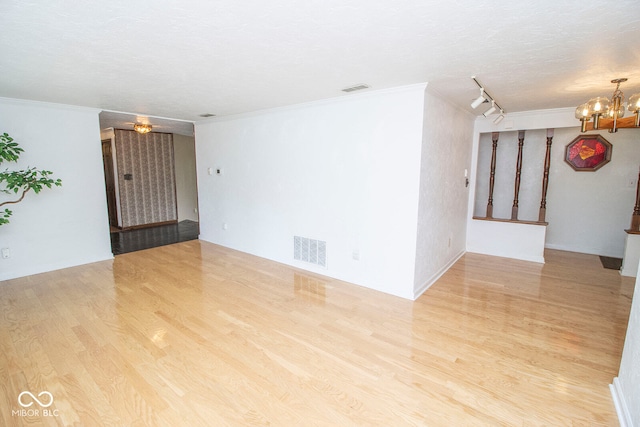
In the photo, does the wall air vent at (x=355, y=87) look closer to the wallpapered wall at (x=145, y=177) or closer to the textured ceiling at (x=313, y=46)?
the textured ceiling at (x=313, y=46)

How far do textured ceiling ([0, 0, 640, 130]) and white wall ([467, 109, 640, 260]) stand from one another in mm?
1691

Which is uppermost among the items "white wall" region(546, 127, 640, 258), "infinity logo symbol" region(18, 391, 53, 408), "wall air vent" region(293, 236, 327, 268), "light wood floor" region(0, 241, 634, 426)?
"white wall" region(546, 127, 640, 258)

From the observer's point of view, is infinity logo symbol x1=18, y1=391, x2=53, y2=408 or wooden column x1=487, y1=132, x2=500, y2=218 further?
wooden column x1=487, y1=132, x2=500, y2=218

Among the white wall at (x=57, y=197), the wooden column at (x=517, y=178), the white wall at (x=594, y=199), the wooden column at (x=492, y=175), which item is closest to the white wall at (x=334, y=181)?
the white wall at (x=57, y=197)

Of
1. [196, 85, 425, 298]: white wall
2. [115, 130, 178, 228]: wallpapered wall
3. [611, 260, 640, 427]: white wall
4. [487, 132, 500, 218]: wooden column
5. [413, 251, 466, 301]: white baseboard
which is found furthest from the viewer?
[115, 130, 178, 228]: wallpapered wall

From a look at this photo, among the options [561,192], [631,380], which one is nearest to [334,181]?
[631,380]

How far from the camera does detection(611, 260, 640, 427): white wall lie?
165 centimetres

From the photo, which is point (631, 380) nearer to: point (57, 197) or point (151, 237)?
point (57, 197)

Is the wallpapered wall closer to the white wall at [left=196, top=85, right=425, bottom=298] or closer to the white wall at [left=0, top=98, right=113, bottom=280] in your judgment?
the white wall at [left=0, top=98, right=113, bottom=280]

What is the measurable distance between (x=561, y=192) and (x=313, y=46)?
5.45m

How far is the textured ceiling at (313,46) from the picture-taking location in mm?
1685

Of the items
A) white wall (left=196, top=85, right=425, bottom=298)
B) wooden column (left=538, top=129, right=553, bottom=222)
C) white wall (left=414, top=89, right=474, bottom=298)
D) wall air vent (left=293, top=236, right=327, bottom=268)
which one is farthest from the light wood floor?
wooden column (left=538, top=129, right=553, bottom=222)

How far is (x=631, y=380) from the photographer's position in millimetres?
→ 1745

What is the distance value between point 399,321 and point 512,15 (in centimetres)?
253
